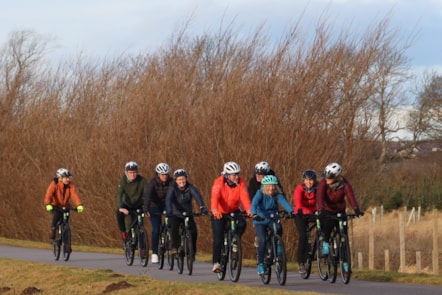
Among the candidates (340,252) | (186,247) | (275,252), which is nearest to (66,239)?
(186,247)

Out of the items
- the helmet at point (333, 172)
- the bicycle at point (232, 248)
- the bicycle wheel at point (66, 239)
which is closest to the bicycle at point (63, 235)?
the bicycle wheel at point (66, 239)

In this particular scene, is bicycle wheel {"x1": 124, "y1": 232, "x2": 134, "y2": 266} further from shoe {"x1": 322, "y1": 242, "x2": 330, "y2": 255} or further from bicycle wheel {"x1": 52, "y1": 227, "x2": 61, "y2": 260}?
shoe {"x1": 322, "y1": 242, "x2": 330, "y2": 255}

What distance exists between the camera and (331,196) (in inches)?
655

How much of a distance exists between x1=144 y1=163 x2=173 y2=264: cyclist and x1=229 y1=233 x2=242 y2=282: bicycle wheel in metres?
2.84

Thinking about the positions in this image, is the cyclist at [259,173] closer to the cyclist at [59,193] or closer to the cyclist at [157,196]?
the cyclist at [157,196]

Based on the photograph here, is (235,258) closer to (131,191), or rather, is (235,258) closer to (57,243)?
(131,191)

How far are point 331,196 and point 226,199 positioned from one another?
1.72 meters

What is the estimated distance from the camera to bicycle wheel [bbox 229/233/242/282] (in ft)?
56.5

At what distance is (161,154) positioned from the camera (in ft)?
99.6

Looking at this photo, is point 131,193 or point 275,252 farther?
point 131,193

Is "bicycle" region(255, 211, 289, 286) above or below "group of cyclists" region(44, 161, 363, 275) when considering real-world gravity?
below

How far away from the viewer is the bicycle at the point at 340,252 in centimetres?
1641

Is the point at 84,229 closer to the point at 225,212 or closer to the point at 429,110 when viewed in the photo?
the point at 225,212

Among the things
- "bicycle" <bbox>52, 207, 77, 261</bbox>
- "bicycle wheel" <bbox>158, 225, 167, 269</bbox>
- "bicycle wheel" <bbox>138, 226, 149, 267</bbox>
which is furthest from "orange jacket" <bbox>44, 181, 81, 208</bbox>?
"bicycle wheel" <bbox>158, 225, 167, 269</bbox>
